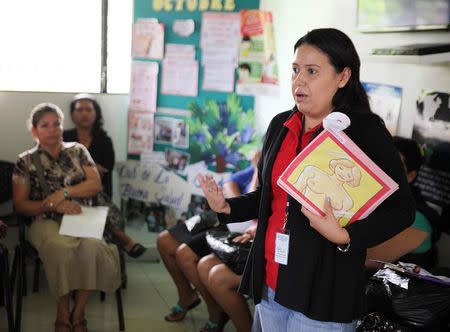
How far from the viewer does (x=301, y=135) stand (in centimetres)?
183

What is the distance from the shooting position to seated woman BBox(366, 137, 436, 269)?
2.62 metres

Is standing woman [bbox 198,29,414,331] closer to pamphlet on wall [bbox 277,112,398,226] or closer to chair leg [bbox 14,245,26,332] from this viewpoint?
pamphlet on wall [bbox 277,112,398,226]

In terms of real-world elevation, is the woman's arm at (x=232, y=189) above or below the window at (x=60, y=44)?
below

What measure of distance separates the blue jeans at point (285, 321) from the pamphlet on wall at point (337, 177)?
29 cm

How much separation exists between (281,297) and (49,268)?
6.90ft

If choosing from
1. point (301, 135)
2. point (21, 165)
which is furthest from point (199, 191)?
point (301, 135)

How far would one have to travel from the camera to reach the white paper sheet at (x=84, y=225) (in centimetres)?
361

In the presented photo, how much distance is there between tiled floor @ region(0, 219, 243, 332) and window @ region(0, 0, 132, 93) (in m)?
1.47

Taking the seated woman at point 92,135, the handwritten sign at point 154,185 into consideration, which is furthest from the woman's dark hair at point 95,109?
the handwritten sign at point 154,185

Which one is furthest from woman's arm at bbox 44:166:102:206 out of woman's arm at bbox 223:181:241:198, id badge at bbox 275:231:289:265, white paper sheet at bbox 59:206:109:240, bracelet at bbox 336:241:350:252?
bracelet at bbox 336:241:350:252

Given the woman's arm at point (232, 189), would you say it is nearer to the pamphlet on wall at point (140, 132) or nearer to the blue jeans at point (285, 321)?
the pamphlet on wall at point (140, 132)

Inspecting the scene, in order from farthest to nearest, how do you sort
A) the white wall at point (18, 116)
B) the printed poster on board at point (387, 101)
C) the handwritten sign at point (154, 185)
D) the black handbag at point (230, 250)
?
the handwritten sign at point (154, 185), the white wall at point (18, 116), the black handbag at point (230, 250), the printed poster on board at point (387, 101)

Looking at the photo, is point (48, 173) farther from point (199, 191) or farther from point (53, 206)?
point (199, 191)

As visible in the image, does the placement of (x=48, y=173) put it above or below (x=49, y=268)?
above
